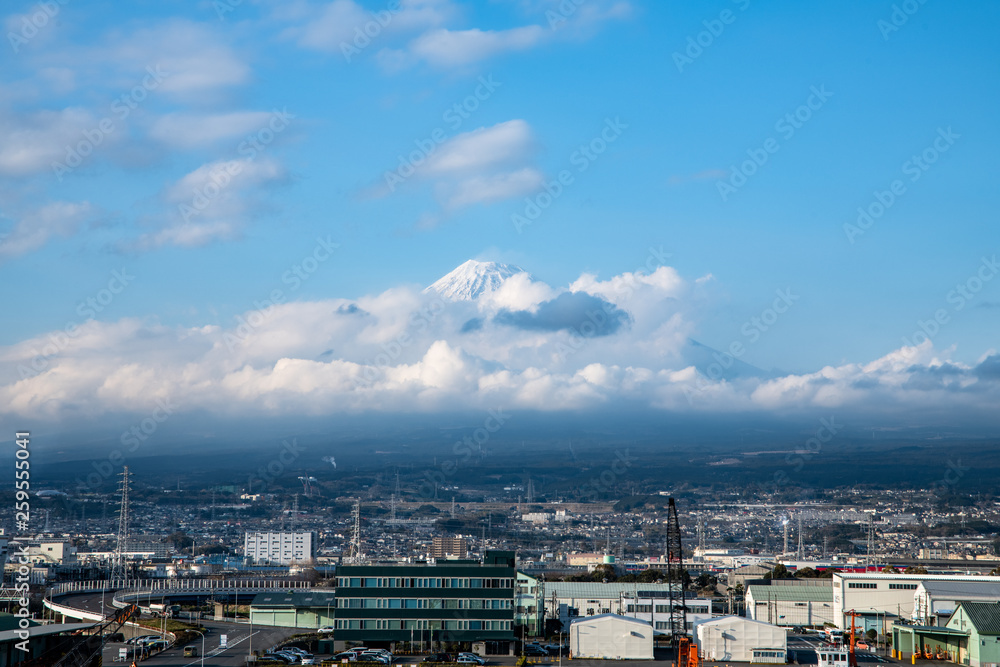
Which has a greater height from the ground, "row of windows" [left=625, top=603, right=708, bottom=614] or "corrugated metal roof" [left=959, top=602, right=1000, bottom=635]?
"corrugated metal roof" [left=959, top=602, right=1000, bottom=635]

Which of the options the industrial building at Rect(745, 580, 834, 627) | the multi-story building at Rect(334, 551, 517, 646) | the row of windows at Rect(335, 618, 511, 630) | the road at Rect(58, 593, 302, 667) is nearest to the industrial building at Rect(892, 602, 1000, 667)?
the industrial building at Rect(745, 580, 834, 627)

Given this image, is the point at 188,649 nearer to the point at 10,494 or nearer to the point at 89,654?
the point at 89,654

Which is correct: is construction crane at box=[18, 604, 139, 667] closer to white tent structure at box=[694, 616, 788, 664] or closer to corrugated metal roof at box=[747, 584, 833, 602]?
white tent structure at box=[694, 616, 788, 664]

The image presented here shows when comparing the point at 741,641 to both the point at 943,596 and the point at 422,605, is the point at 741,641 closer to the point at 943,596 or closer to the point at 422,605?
the point at 943,596

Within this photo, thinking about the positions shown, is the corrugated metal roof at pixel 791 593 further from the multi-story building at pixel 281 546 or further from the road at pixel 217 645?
the multi-story building at pixel 281 546

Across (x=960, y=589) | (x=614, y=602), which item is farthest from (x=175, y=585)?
(x=960, y=589)
